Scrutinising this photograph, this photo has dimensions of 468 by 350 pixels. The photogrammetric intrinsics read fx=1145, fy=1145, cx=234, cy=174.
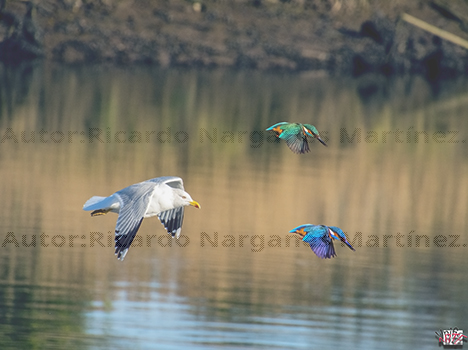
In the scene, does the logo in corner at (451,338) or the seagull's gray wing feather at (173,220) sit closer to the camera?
the seagull's gray wing feather at (173,220)

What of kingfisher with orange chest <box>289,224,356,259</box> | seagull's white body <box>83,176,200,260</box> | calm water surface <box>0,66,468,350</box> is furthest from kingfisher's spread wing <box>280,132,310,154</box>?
calm water surface <box>0,66,468,350</box>

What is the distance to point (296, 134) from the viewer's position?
424 inches

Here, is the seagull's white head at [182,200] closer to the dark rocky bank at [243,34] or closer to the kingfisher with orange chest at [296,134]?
the kingfisher with orange chest at [296,134]

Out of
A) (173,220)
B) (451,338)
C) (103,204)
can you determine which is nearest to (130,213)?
(103,204)

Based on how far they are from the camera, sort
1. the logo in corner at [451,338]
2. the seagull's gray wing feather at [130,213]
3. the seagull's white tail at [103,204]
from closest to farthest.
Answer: the seagull's gray wing feather at [130,213] → the seagull's white tail at [103,204] → the logo in corner at [451,338]

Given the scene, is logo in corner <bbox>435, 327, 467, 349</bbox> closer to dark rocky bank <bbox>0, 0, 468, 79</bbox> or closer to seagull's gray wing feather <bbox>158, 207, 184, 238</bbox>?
seagull's gray wing feather <bbox>158, 207, 184, 238</bbox>

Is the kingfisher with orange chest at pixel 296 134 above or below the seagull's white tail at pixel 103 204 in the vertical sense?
above

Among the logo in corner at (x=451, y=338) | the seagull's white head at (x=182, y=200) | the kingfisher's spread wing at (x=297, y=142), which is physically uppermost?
the kingfisher's spread wing at (x=297, y=142)

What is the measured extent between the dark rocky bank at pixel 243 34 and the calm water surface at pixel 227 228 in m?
9.25

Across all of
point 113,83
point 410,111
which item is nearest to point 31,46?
point 113,83

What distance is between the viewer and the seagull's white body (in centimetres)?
1055

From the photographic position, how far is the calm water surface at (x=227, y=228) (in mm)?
14922

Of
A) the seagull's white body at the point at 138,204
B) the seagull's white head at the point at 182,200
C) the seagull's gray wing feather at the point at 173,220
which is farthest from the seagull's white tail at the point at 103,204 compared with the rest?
the seagull's gray wing feather at the point at 173,220

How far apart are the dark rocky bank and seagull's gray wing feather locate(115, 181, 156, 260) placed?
33.6 metres
